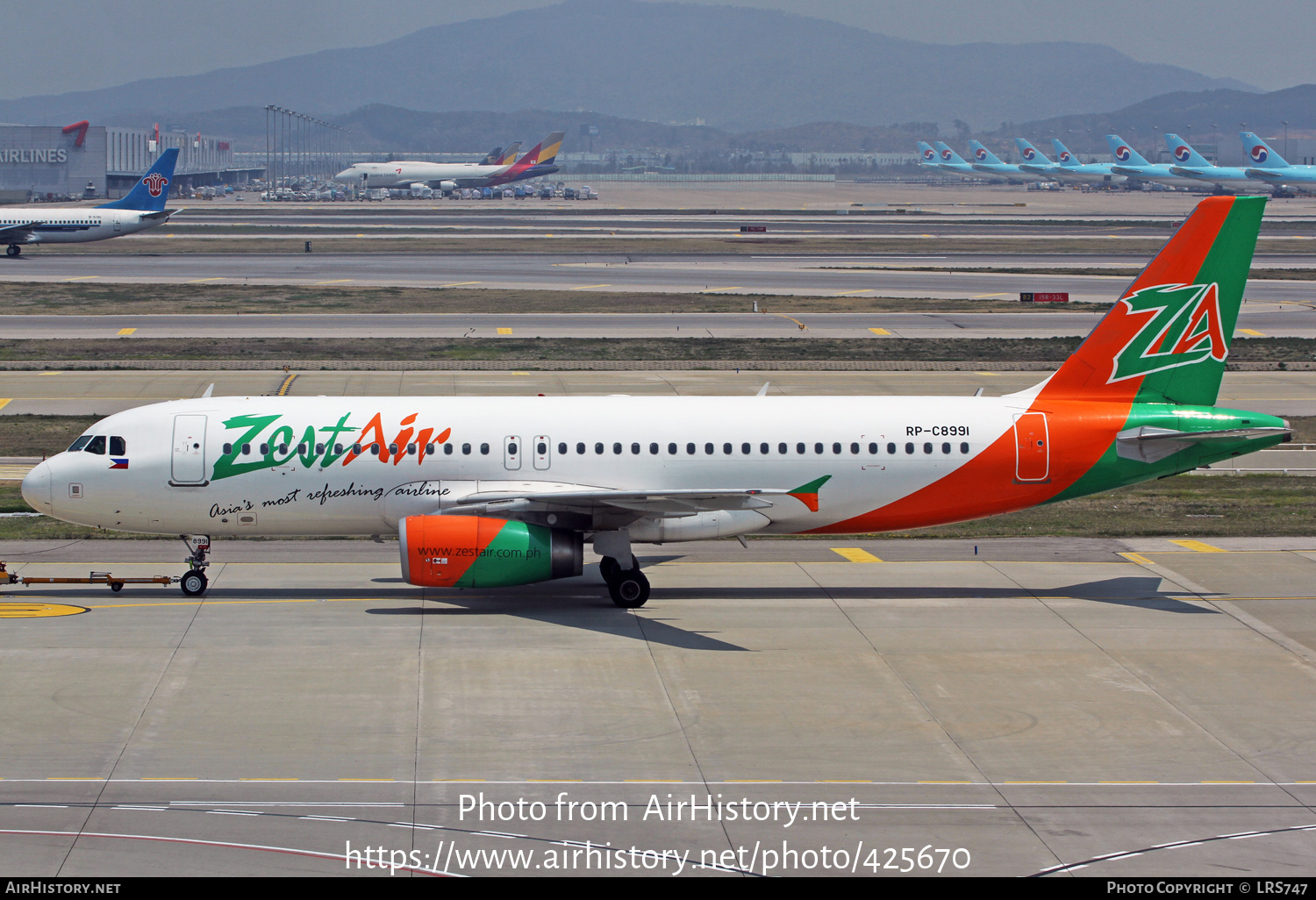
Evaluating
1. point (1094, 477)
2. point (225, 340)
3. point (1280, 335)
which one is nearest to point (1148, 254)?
point (1280, 335)

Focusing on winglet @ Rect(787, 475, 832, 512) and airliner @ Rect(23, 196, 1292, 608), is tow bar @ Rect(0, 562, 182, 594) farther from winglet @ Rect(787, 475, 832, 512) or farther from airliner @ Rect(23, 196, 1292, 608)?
winglet @ Rect(787, 475, 832, 512)

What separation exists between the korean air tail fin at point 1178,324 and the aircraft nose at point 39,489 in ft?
72.5

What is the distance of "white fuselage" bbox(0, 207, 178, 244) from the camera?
117 metres

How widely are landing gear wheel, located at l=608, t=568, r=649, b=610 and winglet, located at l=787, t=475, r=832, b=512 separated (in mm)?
3928

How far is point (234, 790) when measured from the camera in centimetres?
1788

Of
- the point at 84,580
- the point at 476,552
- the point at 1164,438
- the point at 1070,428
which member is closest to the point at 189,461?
the point at 84,580

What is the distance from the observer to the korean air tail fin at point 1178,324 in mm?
28656

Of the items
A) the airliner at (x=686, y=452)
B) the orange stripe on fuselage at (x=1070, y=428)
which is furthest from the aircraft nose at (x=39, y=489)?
the orange stripe on fuselage at (x=1070, y=428)

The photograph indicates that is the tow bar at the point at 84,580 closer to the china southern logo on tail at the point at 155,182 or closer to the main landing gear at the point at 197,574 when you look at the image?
the main landing gear at the point at 197,574

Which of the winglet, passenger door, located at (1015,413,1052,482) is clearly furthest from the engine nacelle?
passenger door, located at (1015,413,1052,482)

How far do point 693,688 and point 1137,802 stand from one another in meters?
7.63

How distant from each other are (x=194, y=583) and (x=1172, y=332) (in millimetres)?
22429

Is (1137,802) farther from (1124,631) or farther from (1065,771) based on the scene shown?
(1124,631)
